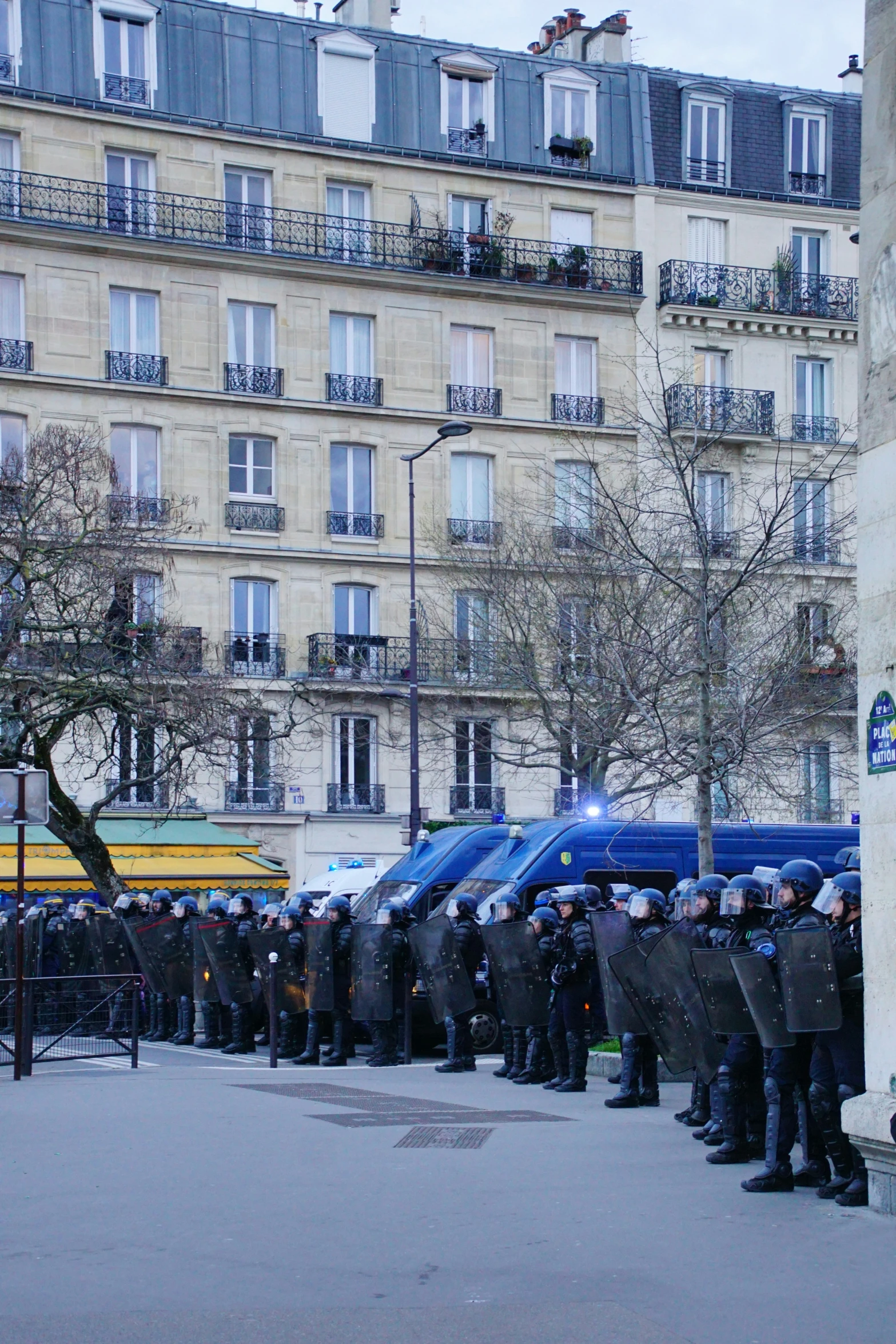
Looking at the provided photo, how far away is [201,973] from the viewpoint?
62.9 ft

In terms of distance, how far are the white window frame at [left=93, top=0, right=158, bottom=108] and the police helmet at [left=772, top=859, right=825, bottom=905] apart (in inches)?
1229

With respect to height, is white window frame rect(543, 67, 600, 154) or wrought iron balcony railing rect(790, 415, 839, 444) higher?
white window frame rect(543, 67, 600, 154)

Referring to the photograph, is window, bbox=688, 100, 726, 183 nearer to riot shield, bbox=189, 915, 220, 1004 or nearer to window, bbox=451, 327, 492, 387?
window, bbox=451, 327, 492, 387

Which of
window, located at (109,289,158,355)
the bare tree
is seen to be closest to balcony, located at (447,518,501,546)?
window, located at (109,289,158,355)

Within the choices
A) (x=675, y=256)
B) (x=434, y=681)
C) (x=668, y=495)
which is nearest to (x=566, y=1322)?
(x=668, y=495)

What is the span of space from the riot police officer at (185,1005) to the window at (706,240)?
25537mm

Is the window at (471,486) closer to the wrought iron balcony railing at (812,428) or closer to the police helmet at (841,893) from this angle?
the wrought iron balcony railing at (812,428)

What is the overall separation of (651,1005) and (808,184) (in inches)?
1363

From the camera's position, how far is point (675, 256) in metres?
41.3

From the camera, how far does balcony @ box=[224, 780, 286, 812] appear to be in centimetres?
3712

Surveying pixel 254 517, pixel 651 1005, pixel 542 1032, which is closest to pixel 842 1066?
pixel 651 1005

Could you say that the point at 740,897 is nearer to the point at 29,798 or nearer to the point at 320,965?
the point at 29,798

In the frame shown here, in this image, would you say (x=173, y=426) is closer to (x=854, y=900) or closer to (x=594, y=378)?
(x=594, y=378)

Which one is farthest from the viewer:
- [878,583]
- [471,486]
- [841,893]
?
[471,486]
